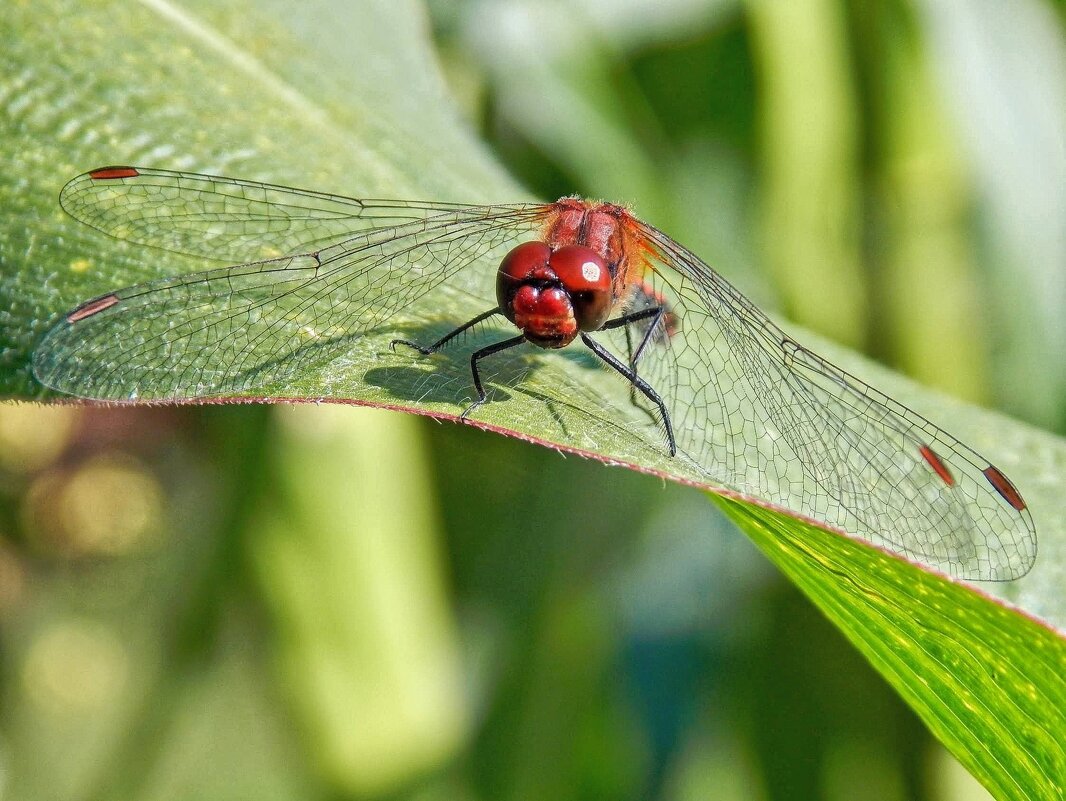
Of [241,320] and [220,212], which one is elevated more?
[220,212]

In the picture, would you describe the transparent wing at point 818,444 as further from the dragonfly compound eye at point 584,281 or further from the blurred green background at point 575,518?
the blurred green background at point 575,518

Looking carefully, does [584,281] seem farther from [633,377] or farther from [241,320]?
[241,320]

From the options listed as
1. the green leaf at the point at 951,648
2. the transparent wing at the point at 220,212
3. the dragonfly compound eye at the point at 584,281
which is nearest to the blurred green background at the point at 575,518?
the transparent wing at the point at 220,212

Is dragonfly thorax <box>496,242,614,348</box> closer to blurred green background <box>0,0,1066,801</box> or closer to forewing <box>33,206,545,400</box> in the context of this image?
forewing <box>33,206,545,400</box>

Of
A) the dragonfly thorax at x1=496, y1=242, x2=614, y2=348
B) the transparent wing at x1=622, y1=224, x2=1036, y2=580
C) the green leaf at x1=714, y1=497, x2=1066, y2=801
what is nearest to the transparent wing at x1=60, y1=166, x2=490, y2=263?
the dragonfly thorax at x1=496, y1=242, x2=614, y2=348

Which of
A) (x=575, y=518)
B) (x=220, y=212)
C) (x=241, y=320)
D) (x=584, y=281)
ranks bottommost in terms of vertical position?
(x=575, y=518)

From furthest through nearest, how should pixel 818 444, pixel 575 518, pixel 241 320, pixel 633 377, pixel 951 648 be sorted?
pixel 575 518
pixel 633 377
pixel 818 444
pixel 241 320
pixel 951 648

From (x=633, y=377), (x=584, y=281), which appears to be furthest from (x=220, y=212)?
(x=633, y=377)
